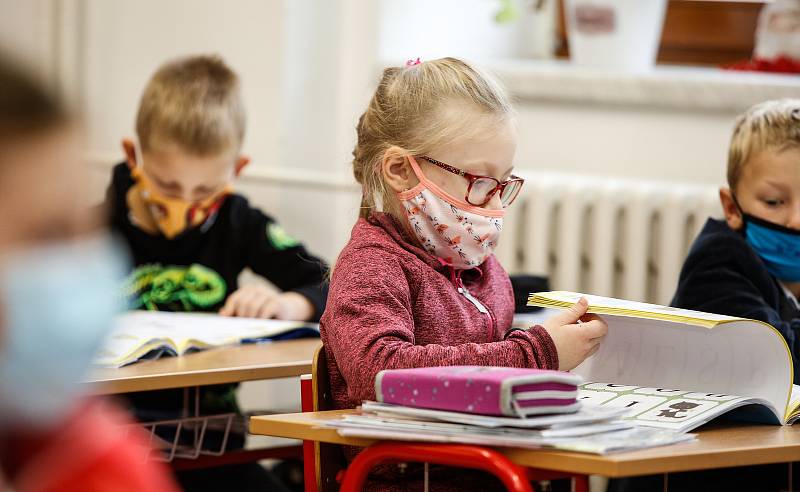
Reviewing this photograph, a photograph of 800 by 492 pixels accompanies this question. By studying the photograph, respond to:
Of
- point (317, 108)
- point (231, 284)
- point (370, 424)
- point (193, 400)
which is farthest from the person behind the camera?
point (317, 108)

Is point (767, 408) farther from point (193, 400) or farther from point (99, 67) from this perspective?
point (99, 67)

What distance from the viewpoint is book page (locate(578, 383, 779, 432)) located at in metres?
1.36

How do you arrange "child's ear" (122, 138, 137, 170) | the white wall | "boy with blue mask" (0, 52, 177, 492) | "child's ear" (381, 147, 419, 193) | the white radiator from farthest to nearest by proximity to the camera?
the white wall, the white radiator, "child's ear" (122, 138, 137, 170), "child's ear" (381, 147, 419, 193), "boy with blue mask" (0, 52, 177, 492)

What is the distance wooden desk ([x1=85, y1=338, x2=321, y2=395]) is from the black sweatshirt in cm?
40

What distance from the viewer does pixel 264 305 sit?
2.27m

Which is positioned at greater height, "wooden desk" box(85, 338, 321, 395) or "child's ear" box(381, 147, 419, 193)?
"child's ear" box(381, 147, 419, 193)

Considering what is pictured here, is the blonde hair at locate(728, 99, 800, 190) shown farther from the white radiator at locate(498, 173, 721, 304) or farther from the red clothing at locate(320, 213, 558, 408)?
the white radiator at locate(498, 173, 721, 304)

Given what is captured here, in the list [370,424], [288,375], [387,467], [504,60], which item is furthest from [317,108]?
[370,424]

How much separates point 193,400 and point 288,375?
19.1 inches

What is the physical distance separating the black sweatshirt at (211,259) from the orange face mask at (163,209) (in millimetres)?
18

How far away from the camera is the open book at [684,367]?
4.68 feet

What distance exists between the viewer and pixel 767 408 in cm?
148

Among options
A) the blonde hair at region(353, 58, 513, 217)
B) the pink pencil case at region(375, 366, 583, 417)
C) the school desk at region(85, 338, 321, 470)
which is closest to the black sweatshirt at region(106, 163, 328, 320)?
the school desk at region(85, 338, 321, 470)

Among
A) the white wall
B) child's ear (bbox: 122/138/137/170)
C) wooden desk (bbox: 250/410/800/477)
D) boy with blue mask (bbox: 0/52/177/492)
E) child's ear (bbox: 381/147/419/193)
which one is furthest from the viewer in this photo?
the white wall
